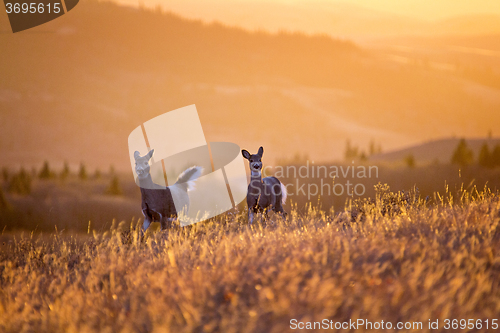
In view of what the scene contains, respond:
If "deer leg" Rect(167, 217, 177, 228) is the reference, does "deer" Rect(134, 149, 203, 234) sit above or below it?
above

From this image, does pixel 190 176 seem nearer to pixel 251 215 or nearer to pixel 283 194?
pixel 251 215

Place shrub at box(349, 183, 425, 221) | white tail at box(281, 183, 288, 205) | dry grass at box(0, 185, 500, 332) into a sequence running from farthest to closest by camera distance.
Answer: white tail at box(281, 183, 288, 205)
shrub at box(349, 183, 425, 221)
dry grass at box(0, 185, 500, 332)

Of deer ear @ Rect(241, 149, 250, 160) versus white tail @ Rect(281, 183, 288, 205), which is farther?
white tail @ Rect(281, 183, 288, 205)

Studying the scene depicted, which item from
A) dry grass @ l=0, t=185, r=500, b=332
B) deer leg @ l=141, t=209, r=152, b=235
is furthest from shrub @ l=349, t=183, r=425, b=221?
deer leg @ l=141, t=209, r=152, b=235

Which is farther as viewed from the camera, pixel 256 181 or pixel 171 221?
pixel 256 181

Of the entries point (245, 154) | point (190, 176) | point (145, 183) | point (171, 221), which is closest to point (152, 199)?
point (145, 183)

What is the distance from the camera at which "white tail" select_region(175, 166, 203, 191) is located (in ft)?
37.9

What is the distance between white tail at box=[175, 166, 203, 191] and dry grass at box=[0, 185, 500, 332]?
4.95 meters

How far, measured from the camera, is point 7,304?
5.58m

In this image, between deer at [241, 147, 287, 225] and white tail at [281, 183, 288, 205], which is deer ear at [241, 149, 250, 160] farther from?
white tail at [281, 183, 288, 205]

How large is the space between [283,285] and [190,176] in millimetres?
7567

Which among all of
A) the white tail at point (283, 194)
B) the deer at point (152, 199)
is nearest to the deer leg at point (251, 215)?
the white tail at point (283, 194)

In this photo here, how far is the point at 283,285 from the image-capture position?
456 centimetres

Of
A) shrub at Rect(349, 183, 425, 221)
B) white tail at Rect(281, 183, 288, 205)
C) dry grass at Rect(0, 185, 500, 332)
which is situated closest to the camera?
dry grass at Rect(0, 185, 500, 332)
